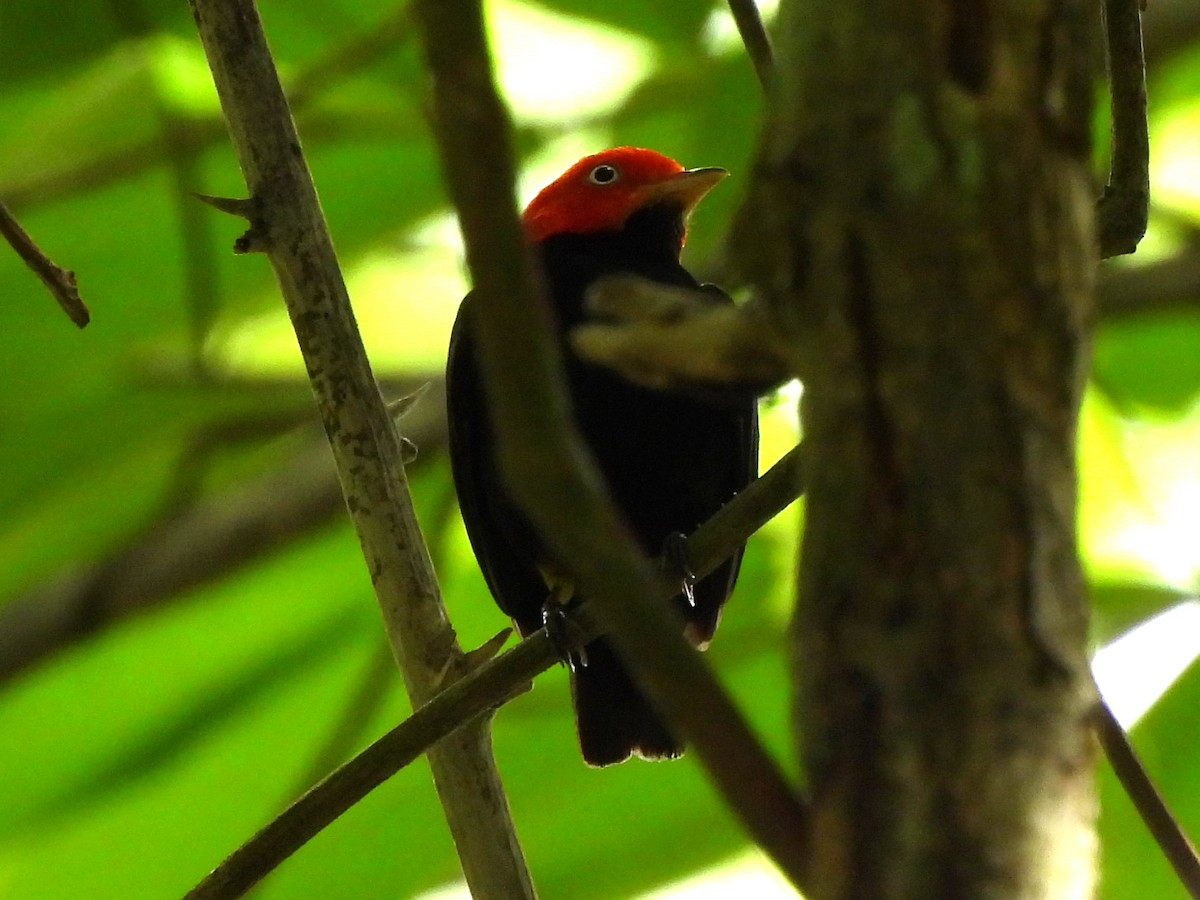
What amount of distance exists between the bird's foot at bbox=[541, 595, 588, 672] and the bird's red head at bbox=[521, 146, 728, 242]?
1185mm

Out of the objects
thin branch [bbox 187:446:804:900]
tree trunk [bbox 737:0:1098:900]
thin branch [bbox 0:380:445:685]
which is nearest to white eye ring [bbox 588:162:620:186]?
thin branch [bbox 0:380:445:685]

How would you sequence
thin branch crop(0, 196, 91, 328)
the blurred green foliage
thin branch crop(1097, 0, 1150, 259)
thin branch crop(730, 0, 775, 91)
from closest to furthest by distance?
thin branch crop(1097, 0, 1150, 259)
thin branch crop(730, 0, 775, 91)
thin branch crop(0, 196, 91, 328)
the blurred green foliage

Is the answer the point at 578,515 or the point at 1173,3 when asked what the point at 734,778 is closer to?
the point at 578,515

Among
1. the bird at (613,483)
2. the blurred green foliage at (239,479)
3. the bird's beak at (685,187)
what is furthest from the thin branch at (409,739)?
the bird's beak at (685,187)

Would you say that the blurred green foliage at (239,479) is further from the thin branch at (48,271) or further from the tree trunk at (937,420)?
the tree trunk at (937,420)

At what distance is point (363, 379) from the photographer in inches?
88.3

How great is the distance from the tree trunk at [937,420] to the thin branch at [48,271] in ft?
5.07

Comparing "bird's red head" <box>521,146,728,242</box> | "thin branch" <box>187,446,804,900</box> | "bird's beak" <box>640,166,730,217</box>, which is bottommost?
"thin branch" <box>187,446,804,900</box>

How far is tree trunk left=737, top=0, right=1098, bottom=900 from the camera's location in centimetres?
94

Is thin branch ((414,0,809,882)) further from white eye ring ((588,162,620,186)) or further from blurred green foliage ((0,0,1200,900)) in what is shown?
white eye ring ((588,162,620,186))

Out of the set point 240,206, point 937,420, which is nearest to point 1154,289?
point 240,206

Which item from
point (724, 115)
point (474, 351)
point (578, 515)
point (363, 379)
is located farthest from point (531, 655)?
point (724, 115)

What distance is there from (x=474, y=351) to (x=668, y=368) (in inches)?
97.5

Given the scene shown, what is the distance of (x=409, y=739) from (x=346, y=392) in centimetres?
53
